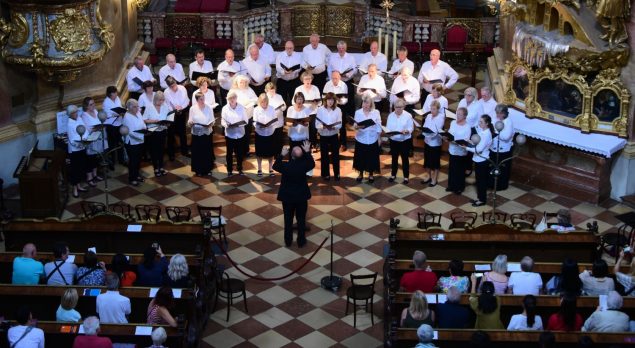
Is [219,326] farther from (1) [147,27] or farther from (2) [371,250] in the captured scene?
(1) [147,27]

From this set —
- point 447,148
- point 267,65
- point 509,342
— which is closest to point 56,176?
point 267,65

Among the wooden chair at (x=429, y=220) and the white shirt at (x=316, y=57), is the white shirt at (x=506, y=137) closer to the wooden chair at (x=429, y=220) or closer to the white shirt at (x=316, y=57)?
the wooden chair at (x=429, y=220)

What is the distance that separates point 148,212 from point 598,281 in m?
6.30

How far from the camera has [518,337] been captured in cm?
1305

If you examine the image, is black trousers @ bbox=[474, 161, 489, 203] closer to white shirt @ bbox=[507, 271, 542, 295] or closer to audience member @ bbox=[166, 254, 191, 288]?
white shirt @ bbox=[507, 271, 542, 295]

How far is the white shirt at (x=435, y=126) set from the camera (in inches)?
762

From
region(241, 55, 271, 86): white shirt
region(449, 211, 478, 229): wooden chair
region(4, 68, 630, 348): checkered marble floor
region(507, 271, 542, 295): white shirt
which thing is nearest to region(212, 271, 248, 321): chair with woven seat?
region(4, 68, 630, 348): checkered marble floor

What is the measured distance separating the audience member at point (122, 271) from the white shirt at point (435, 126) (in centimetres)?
651

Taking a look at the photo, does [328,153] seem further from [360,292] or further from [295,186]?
[360,292]

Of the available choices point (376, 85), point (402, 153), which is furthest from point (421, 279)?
point (376, 85)

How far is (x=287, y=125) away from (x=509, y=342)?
9633 mm

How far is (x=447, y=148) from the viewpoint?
69.3 feet

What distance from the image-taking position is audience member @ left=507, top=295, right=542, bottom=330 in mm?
13078

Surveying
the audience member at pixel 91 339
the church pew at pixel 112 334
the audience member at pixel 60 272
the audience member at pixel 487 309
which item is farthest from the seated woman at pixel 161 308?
the audience member at pixel 487 309
